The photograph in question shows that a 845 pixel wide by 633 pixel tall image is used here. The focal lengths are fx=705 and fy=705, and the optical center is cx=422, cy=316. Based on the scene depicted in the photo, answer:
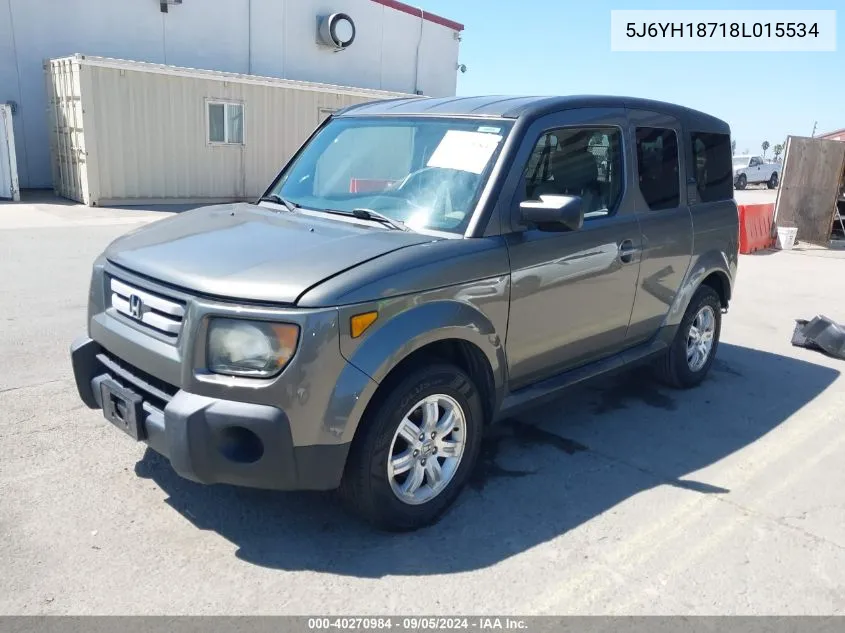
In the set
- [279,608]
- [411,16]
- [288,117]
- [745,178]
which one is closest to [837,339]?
[279,608]

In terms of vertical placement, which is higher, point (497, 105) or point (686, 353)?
point (497, 105)

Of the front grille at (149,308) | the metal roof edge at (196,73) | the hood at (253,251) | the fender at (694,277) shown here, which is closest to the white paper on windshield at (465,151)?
the hood at (253,251)

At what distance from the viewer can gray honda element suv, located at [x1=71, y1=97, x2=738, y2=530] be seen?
2805 millimetres

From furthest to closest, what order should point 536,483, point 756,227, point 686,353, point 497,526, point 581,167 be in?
1. point 756,227
2. point 686,353
3. point 581,167
4. point 536,483
5. point 497,526

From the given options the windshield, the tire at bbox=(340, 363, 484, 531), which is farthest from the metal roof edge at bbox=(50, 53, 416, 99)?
the tire at bbox=(340, 363, 484, 531)

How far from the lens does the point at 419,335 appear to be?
3061mm

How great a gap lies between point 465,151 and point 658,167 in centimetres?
168

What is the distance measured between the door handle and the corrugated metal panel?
42.1 ft

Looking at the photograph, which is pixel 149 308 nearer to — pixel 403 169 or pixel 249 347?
pixel 249 347

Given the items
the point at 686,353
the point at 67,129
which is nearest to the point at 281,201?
the point at 686,353

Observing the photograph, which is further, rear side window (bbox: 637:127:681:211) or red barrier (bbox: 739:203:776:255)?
red barrier (bbox: 739:203:776:255)

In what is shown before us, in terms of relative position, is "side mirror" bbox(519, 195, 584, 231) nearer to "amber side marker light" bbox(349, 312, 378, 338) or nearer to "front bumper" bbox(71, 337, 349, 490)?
"amber side marker light" bbox(349, 312, 378, 338)
